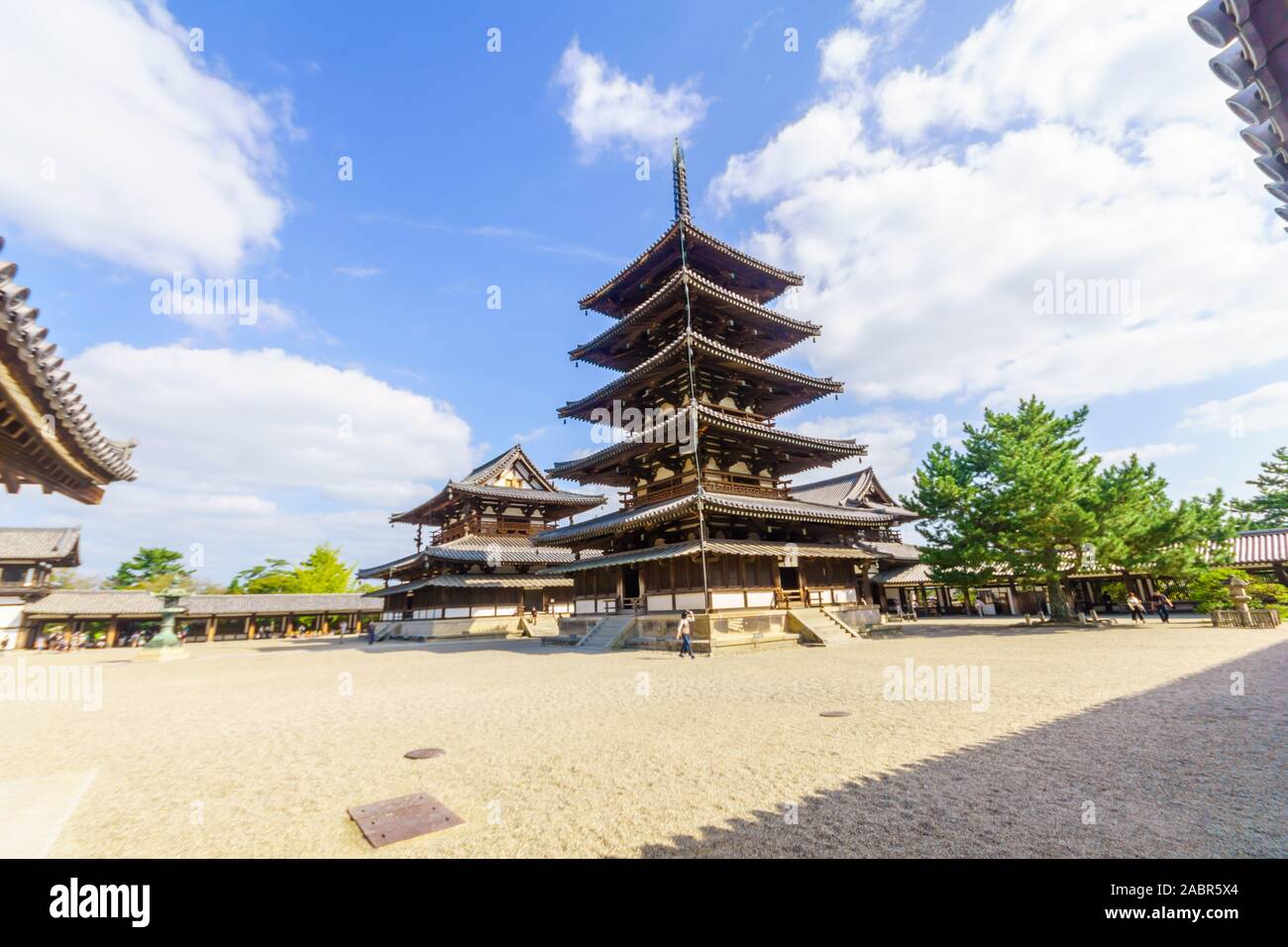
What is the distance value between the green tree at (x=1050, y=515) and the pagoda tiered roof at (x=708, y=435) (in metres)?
6.07

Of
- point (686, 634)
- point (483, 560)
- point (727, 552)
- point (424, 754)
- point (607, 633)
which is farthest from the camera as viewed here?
point (483, 560)

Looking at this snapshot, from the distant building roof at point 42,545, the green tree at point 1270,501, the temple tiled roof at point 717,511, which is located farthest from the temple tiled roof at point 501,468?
the green tree at point 1270,501

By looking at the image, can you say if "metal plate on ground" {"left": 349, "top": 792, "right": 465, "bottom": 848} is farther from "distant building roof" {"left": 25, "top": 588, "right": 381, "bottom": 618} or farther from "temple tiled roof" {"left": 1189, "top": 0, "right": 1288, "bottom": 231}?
"distant building roof" {"left": 25, "top": 588, "right": 381, "bottom": 618}

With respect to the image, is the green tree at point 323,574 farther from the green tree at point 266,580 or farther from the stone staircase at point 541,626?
the stone staircase at point 541,626

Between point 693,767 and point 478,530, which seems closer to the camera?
point 693,767


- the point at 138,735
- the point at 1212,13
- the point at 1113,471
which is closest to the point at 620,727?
the point at 138,735

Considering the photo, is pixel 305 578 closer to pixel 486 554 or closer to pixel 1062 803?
pixel 486 554

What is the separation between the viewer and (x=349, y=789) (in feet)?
19.1

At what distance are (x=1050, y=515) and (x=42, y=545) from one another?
63769 mm

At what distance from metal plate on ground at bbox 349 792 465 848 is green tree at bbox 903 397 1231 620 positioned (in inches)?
962

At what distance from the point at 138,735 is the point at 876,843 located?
1148 centimetres

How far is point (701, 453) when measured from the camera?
2156 cm

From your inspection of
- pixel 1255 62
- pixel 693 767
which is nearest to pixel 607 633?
pixel 693 767

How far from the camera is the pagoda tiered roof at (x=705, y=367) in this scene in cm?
2125
